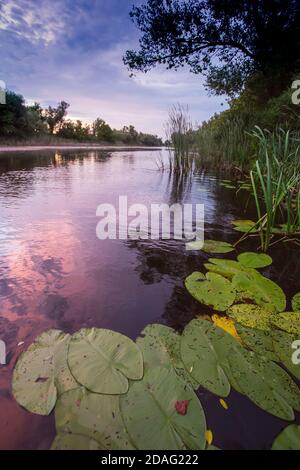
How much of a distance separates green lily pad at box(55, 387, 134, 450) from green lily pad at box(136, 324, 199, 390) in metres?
0.17

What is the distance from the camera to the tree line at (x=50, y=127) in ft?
63.2

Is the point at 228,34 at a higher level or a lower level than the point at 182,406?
higher

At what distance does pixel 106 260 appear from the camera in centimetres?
155

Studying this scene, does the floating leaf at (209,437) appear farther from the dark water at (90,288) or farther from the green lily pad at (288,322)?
the green lily pad at (288,322)

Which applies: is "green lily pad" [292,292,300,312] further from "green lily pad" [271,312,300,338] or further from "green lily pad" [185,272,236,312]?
"green lily pad" [185,272,236,312]

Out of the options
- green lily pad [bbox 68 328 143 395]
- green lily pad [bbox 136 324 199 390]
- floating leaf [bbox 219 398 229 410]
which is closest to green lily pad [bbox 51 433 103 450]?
green lily pad [bbox 68 328 143 395]

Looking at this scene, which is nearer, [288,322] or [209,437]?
[209,437]

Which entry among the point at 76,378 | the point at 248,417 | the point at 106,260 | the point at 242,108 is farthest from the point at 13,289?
the point at 242,108

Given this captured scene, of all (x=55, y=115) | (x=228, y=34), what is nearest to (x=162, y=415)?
(x=228, y=34)

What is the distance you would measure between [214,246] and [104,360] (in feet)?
4.22

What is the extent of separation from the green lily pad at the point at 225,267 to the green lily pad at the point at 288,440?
0.82 m

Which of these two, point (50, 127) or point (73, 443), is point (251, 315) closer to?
point (73, 443)

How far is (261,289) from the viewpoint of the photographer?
1.21 metres

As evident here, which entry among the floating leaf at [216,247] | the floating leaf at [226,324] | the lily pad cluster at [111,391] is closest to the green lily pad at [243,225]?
the floating leaf at [216,247]
